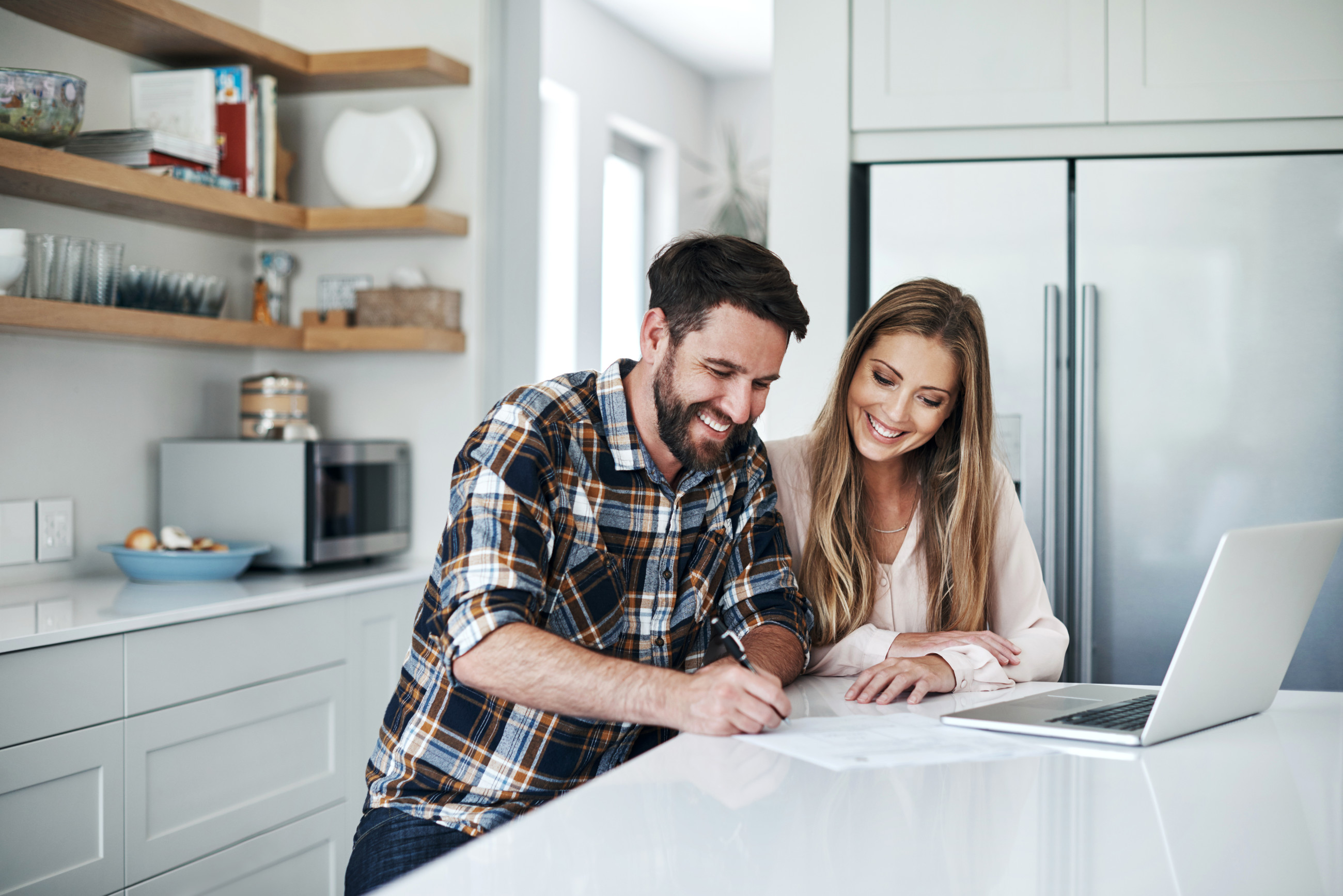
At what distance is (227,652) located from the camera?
216 cm

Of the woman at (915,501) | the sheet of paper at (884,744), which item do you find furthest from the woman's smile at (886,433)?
the sheet of paper at (884,744)

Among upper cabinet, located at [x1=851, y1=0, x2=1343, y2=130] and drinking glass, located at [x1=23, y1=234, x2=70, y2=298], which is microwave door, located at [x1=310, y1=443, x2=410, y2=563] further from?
upper cabinet, located at [x1=851, y1=0, x2=1343, y2=130]

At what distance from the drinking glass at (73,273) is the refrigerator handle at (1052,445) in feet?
6.72

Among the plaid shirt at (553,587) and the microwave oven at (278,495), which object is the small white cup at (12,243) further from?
the plaid shirt at (553,587)

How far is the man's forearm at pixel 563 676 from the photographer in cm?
120

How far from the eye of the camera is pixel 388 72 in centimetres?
283

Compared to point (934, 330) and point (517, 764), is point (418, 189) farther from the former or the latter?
point (517, 764)

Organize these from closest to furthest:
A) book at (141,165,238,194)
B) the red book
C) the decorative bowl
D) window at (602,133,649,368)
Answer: the decorative bowl < book at (141,165,238,194) < the red book < window at (602,133,649,368)

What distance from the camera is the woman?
1.70 metres

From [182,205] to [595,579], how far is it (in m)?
1.64

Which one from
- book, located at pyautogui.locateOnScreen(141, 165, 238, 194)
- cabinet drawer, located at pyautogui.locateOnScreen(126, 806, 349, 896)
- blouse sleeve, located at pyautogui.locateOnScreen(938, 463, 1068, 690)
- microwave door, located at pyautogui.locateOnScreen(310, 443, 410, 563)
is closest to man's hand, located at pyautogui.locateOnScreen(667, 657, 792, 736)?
blouse sleeve, located at pyautogui.locateOnScreen(938, 463, 1068, 690)

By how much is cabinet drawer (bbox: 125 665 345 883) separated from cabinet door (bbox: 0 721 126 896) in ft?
0.12

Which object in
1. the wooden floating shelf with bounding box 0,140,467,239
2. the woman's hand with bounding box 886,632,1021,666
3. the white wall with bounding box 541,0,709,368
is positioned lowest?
the woman's hand with bounding box 886,632,1021,666

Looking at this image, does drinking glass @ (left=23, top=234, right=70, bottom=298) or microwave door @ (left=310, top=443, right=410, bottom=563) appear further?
→ microwave door @ (left=310, top=443, right=410, bottom=563)
